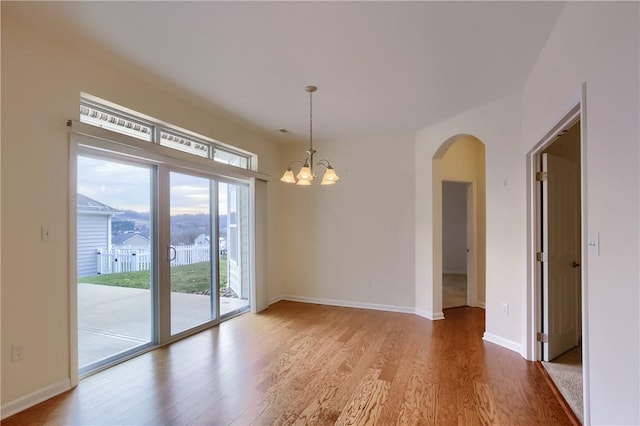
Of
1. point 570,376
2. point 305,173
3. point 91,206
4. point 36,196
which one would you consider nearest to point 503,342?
point 570,376

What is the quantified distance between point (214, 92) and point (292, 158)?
7.98 ft

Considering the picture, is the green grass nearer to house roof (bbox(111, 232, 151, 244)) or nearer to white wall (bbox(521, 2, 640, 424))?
house roof (bbox(111, 232, 151, 244))

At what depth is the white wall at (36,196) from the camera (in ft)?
7.50

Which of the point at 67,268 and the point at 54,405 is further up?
the point at 67,268

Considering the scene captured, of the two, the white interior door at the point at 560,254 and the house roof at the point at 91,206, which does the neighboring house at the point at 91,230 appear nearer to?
the house roof at the point at 91,206

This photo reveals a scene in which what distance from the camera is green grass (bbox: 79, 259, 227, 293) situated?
124 inches

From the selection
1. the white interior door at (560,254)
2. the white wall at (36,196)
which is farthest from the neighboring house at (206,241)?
the white interior door at (560,254)

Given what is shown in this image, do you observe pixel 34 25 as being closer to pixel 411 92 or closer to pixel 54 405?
pixel 54 405

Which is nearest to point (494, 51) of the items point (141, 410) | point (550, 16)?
point (550, 16)

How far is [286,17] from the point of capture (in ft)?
7.30

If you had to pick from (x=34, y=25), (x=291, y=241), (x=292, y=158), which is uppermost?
(x=34, y=25)

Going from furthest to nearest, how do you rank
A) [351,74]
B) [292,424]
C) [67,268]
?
[351,74] → [67,268] → [292,424]

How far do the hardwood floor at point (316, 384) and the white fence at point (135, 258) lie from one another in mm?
918

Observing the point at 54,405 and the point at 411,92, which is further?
the point at 411,92
